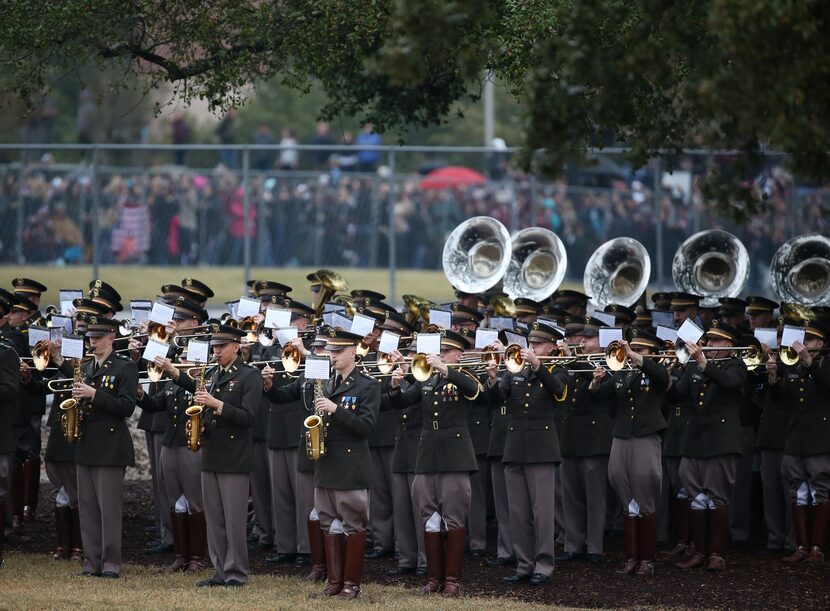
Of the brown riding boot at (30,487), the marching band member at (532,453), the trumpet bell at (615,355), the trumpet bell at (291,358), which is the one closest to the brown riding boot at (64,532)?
the brown riding boot at (30,487)

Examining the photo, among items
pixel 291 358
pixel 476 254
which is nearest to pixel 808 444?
pixel 291 358

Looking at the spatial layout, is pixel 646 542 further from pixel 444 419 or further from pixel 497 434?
pixel 444 419

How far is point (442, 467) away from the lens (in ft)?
38.3

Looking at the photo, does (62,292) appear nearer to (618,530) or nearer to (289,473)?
(289,473)

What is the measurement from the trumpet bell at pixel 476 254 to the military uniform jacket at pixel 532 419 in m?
3.29

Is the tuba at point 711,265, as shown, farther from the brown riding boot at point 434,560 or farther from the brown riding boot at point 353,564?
the brown riding boot at point 353,564

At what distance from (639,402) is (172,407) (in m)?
4.05

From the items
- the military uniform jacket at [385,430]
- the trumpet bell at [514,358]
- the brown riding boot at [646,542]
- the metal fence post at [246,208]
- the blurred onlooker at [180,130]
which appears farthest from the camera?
the blurred onlooker at [180,130]

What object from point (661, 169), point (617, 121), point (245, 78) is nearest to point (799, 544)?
point (617, 121)

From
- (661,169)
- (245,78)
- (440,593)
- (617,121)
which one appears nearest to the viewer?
(617,121)

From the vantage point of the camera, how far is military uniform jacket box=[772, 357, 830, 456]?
41.2 ft

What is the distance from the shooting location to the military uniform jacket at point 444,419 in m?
11.7

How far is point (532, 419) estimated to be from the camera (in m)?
12.1

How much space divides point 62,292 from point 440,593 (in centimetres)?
531
